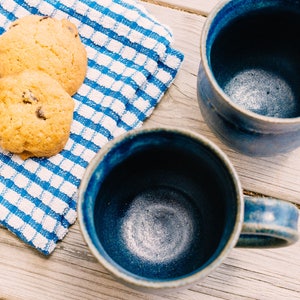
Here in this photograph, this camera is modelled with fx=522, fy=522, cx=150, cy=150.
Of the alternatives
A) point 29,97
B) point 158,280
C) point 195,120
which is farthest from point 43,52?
point 158,280

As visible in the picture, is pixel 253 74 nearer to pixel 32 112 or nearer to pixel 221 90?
pixel 221 90

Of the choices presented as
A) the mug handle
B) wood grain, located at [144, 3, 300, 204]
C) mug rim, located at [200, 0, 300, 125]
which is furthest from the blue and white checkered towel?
the mug handle

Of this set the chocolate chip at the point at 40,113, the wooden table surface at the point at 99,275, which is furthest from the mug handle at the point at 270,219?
the chocolate chip at the point at 40,113

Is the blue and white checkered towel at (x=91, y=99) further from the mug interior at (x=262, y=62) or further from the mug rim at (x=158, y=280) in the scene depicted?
the mug rim at (x=158, y=280)

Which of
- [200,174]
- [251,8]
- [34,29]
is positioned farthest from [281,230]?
[34,29]

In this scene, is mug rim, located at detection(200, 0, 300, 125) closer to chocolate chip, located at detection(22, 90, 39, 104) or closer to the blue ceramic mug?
the blue ceramic mug

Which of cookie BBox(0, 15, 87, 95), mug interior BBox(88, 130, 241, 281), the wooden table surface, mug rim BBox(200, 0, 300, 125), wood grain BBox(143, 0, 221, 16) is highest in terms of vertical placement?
mug rim BBox(200, 0, 300, 125)
